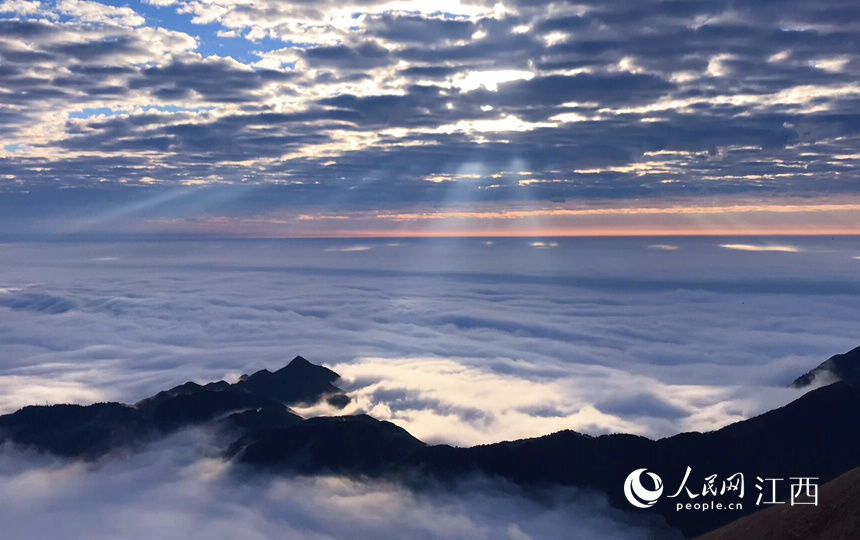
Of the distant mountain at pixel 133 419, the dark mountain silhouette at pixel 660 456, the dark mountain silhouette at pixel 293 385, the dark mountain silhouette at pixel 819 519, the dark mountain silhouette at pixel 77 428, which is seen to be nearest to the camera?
the dark mountain silhouette at pixel 819 519

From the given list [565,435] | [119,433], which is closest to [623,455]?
[565,435]

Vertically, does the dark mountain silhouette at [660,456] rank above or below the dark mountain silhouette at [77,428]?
below

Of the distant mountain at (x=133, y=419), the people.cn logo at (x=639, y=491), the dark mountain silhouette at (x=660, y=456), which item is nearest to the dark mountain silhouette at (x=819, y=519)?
the people.cn logo at (x=639, y=491)

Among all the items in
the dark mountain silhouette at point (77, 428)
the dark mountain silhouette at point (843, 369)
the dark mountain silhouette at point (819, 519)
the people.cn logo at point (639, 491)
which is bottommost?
the people.cn logo at point (639, 491)

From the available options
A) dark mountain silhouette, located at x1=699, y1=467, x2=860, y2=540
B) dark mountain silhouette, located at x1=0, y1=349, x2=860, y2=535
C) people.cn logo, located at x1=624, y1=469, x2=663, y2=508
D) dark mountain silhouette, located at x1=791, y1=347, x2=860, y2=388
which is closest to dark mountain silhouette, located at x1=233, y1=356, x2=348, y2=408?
dark mountain silhouette, located at x1=0, y1=349, x2=860, y2=535

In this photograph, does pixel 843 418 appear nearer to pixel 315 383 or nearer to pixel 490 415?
pixel 490 415

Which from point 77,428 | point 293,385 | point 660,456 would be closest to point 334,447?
point 293,385

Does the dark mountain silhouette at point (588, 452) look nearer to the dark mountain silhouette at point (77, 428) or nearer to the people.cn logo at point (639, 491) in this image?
the dark mountain silhouette at point (77, 428)
